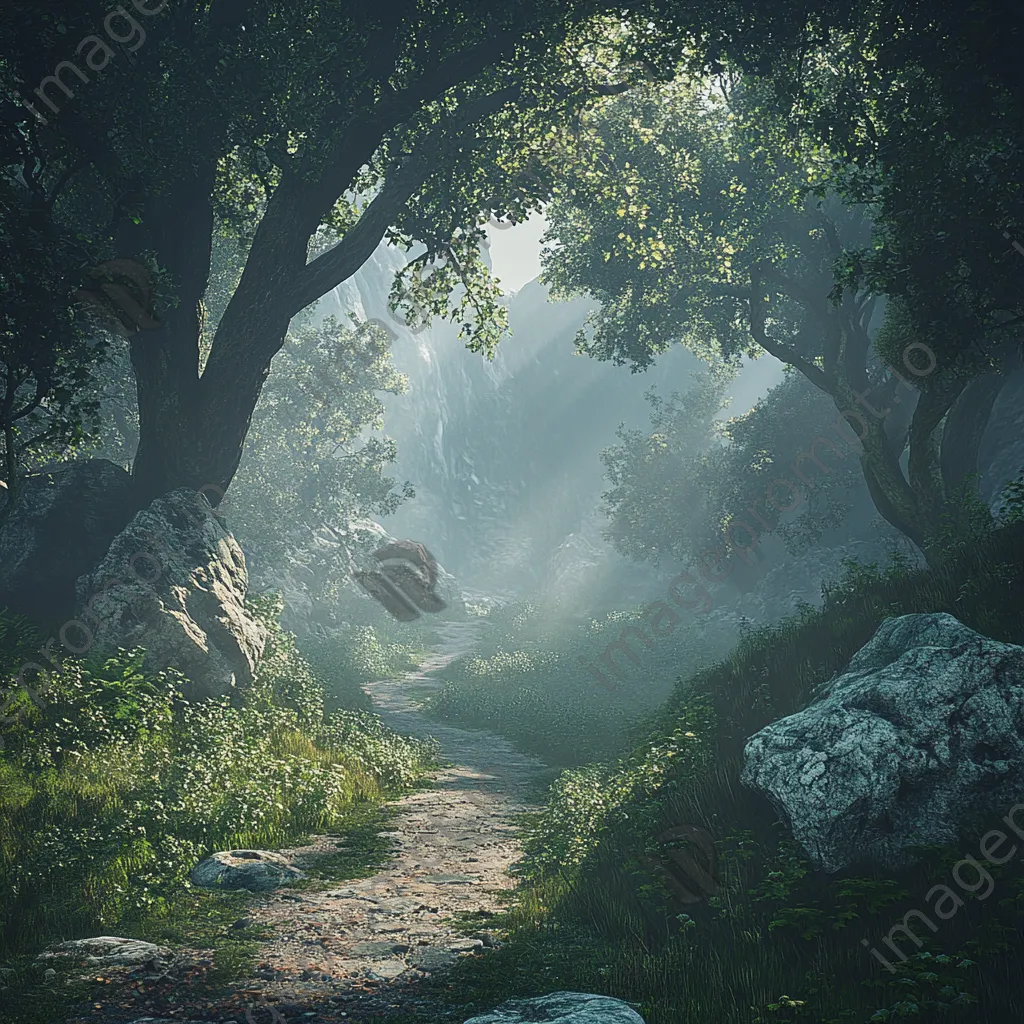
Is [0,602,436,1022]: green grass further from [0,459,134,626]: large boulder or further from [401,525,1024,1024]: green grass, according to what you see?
[401,525,1024,1024]: green grass

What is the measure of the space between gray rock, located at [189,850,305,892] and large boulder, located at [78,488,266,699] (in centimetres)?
535

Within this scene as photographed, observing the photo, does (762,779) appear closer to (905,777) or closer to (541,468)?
(905,777)

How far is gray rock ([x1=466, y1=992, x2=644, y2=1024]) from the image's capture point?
4828 mm

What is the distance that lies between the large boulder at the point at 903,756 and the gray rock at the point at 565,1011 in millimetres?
2740

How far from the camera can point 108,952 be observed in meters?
6.02

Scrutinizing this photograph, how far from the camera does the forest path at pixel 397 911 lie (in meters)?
5.67

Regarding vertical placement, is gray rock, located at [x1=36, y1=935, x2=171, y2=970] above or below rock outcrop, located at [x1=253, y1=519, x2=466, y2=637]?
below

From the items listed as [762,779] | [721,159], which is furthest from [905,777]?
[721,159]

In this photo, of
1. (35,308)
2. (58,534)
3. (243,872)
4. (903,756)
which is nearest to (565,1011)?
(903,756)

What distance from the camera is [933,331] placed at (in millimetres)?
10250

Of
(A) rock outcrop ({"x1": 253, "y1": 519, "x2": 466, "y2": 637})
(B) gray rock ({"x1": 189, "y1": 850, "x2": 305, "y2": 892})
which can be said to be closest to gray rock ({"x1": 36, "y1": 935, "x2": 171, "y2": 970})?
(B) gray rock ({"x1": 189, "y1": 850, "x2": 305, "y2": 892})

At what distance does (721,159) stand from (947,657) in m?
18.3

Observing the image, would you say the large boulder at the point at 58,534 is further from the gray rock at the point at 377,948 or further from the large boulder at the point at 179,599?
the gray rock at the point at 377,948

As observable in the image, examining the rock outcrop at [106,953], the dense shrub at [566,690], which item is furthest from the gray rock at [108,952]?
the dense shrub at [566,690]
